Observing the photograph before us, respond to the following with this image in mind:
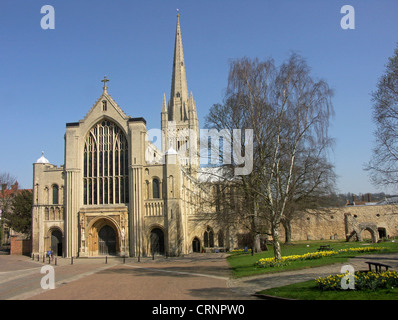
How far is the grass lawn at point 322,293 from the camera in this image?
11000 mm

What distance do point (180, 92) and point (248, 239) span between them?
33166 mm

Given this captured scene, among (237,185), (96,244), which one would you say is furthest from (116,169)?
(237,185)

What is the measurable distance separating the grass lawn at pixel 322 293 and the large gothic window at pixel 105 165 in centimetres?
3179

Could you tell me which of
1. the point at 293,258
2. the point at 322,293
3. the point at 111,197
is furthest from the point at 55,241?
the point at 322,293

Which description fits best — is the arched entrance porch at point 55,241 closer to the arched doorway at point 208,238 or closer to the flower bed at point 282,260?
the arched doorway at point 208,238

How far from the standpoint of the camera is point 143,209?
42125mm

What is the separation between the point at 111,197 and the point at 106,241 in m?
5.00

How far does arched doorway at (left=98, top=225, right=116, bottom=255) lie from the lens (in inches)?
1709

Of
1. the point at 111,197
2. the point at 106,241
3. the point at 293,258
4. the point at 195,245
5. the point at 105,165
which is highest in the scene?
the point at 105,165

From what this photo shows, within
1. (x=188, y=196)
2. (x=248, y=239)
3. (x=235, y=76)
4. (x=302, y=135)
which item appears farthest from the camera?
(x=188, y=196)

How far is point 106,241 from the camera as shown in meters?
43.6

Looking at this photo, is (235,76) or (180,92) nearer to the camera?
(235,76)

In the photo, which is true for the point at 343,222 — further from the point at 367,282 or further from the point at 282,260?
the point at 367,282

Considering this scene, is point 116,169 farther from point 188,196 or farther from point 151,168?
point 188,196
